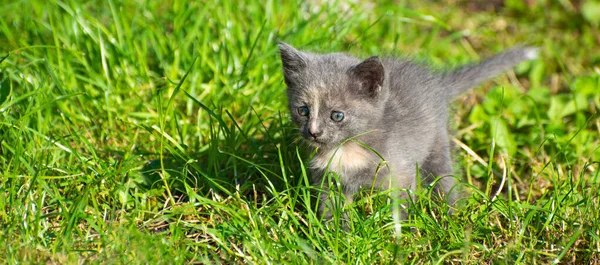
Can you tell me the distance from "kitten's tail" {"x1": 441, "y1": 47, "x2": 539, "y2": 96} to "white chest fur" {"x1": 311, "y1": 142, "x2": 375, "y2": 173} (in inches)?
31.5

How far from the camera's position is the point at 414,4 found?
591cm

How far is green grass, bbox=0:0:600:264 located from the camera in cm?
292

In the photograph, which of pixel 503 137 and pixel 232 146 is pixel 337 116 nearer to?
pixel 232 146

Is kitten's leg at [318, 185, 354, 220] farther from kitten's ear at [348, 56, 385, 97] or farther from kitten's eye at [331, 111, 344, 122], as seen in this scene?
kitten's ear at [348, 56, 385, 97]

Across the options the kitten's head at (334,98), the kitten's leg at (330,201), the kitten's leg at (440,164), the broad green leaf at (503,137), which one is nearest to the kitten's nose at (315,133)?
the kitten's head at (334,98)

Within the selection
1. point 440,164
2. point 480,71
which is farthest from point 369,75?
point 480,71

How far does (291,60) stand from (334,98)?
0.32m

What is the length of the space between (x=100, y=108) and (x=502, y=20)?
148 inches

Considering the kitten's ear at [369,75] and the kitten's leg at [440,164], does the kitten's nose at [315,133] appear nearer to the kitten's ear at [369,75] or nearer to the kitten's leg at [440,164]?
the kitten's ear at [369,75]

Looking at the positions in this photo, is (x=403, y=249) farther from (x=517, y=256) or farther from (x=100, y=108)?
(x=100, y=108)

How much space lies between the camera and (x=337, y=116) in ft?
10.2

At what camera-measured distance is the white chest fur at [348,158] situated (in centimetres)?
320

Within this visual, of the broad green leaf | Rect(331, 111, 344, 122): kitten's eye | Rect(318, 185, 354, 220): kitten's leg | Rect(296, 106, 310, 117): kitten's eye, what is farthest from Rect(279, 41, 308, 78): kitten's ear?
the broad green leaf

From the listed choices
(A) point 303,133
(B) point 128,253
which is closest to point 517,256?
(A) point 303,133
